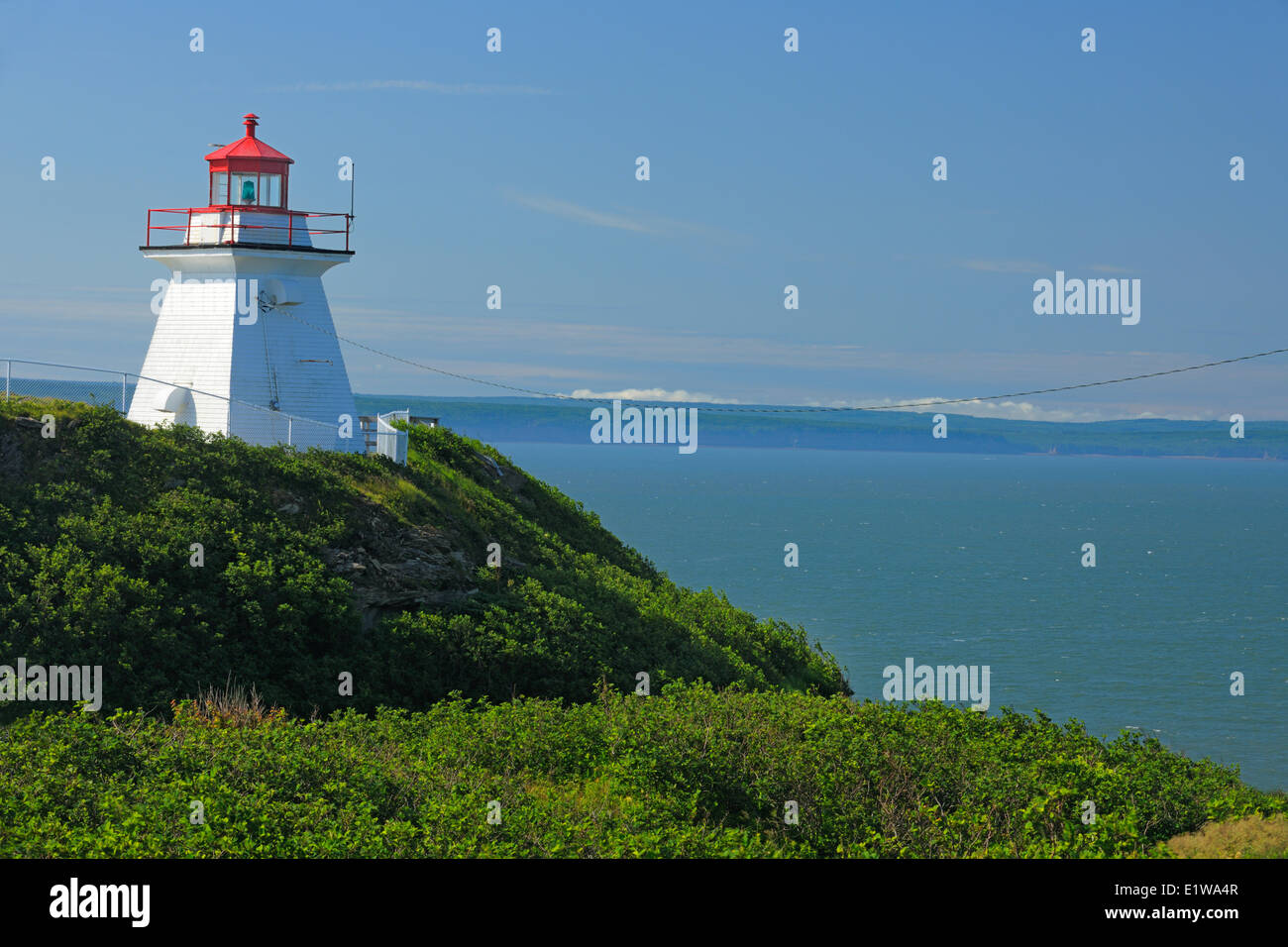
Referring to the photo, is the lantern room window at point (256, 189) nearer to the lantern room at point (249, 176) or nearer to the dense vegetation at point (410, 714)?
the lantern room at point (249, 176)

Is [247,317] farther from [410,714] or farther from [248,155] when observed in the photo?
[410,714]

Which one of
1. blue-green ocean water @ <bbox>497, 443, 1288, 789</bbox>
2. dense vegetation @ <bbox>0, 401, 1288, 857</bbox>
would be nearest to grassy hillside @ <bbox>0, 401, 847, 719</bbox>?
dense vegetation @ <bbox>0, 401, 1288, 857</bbox>

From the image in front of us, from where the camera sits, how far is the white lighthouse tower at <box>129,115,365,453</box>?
27672 mm

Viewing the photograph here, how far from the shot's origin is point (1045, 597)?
63625 millimetres

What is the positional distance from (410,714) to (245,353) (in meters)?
12.3

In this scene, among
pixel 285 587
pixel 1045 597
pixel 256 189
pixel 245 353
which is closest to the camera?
pixel 285 587

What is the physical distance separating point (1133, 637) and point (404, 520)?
3803 centimetres

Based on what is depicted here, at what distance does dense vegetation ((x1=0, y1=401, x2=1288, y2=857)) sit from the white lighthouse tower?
333 cm

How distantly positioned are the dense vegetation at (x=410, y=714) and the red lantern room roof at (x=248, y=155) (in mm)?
7984

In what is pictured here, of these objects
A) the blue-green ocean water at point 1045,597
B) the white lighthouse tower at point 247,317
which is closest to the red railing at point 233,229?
the white lighthouse tower at point 247,317

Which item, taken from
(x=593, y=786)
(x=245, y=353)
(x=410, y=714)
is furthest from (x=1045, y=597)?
(x=593, y=786)

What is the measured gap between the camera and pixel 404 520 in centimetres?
2411

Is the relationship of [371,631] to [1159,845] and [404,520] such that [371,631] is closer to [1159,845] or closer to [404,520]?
[404,520]

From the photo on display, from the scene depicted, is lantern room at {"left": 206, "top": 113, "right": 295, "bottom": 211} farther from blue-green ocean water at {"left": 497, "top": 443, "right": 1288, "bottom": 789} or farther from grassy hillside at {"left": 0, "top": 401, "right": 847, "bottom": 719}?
blue-green ocean water at {"left": 497, "top": 443, "right": 1288, "bottom": 789}
